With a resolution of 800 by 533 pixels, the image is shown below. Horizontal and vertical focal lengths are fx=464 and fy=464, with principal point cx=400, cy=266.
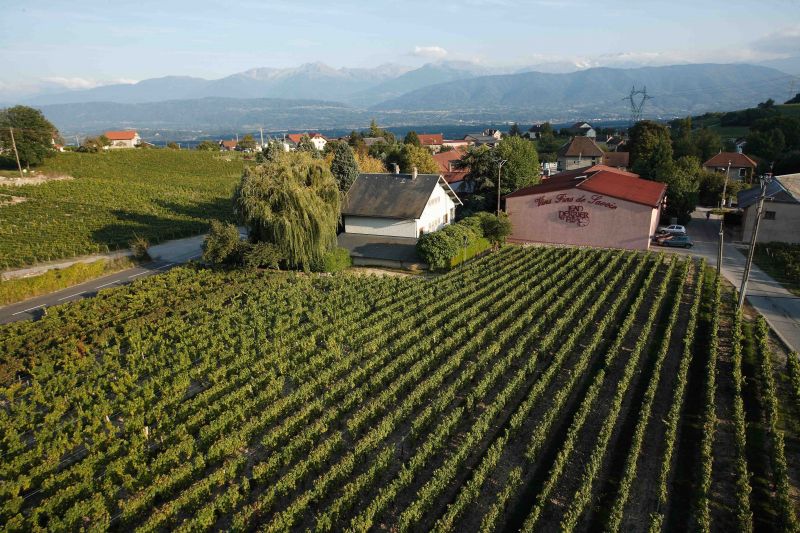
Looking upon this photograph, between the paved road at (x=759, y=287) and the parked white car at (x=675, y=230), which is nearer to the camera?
the paved road at (x=759, y=287)

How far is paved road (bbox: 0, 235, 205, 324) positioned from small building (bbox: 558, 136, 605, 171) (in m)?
62.7

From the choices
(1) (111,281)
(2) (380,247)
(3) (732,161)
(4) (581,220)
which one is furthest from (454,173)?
(1) (111,281)

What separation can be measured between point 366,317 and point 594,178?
29.4m

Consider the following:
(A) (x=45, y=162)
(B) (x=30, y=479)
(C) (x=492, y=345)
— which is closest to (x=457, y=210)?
(C) (x=492, y=345)

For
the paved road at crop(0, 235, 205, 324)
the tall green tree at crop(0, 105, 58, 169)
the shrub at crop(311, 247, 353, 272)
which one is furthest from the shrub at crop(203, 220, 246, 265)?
the tall green tree at crop(0, 105, 58, 169)

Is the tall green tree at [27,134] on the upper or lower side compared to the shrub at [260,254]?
upper

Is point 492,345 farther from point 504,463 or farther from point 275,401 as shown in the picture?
point 275,401

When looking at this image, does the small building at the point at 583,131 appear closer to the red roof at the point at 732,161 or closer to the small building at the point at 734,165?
the red roof at the point at 732,161

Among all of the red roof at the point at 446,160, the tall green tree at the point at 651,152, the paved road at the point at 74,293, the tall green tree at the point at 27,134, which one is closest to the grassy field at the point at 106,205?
the tall green tree at the point at 27,134

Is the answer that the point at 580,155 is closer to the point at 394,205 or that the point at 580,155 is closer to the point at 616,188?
the point at 616,188

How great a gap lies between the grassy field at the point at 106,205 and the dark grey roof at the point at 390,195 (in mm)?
18105

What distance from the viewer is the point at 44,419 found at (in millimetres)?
16156

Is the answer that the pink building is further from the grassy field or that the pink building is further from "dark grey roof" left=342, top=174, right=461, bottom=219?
the grassy field

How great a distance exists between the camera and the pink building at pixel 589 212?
3825 cm
